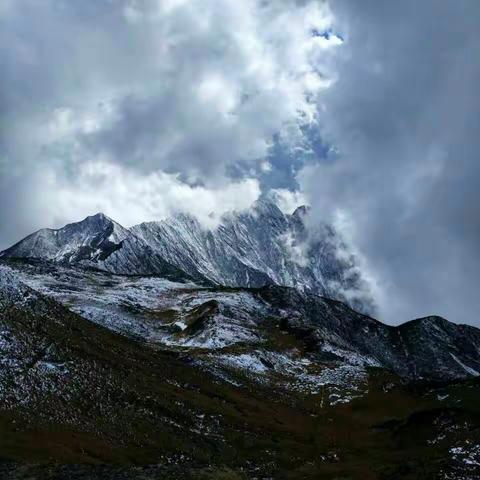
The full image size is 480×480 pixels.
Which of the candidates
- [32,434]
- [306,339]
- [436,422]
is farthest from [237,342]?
[32,434]

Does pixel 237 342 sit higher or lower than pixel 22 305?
higher

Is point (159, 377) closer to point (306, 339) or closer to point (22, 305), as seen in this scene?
point (22, 305)

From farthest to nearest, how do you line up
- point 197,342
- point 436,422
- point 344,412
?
1. point 197,342
2. point 344,412
3. point 436,422

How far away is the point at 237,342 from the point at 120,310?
47.9m

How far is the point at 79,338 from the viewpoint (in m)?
98.8

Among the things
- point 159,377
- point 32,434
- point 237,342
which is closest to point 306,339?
point 237,342

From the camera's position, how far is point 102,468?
204ft

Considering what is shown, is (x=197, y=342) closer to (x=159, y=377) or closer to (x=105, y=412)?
(x=159, y=377)

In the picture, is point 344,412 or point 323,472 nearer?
point 323,472

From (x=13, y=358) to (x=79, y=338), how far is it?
57.8 feet

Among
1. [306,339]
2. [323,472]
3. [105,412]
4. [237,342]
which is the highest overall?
[306,339]

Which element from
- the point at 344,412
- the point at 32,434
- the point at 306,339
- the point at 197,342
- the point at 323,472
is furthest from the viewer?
the point at 306,339

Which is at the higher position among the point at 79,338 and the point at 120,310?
the point at 120,310

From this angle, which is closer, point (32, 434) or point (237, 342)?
point (32, 434)
